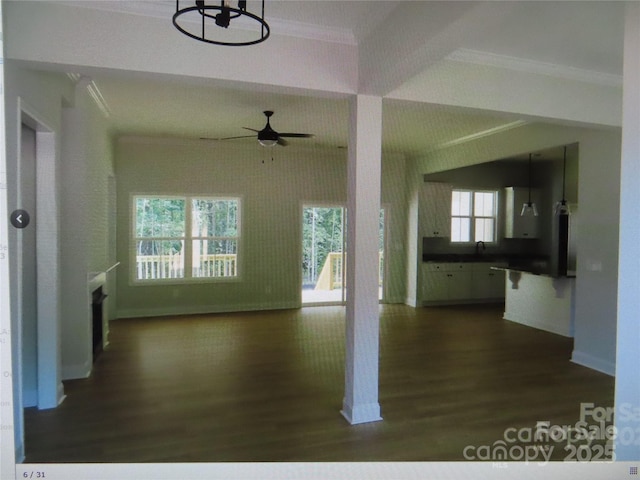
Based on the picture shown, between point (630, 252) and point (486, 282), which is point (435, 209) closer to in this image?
point (486, 282)

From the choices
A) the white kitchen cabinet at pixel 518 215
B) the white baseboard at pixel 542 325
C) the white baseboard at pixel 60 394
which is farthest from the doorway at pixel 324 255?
the white baseboard at pixel 60 394

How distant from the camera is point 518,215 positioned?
639 centimetres

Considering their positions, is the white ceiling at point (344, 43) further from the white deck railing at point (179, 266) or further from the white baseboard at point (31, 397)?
the white baseboard at point (31, 397)

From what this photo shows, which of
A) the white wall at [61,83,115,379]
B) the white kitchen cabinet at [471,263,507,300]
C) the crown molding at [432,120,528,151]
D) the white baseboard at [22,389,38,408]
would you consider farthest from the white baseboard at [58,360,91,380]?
the white kitchen cabinet at [471,263,507,300]

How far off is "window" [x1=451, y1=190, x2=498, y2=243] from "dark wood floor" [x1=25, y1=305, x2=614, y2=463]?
7.34ft

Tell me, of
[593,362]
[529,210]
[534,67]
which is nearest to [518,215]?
[529,210]

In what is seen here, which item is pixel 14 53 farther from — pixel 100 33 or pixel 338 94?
pixel 338 94

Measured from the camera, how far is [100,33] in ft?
6.10

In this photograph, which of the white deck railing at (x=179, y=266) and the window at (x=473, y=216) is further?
the window at (x=473, y=216)

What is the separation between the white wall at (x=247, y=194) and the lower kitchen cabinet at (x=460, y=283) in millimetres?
634

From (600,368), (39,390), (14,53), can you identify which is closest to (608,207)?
(600,368)

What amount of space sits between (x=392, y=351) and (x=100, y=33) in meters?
3.30

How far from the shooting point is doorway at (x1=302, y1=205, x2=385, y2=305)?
5.91 m

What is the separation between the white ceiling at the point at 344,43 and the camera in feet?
6.27
